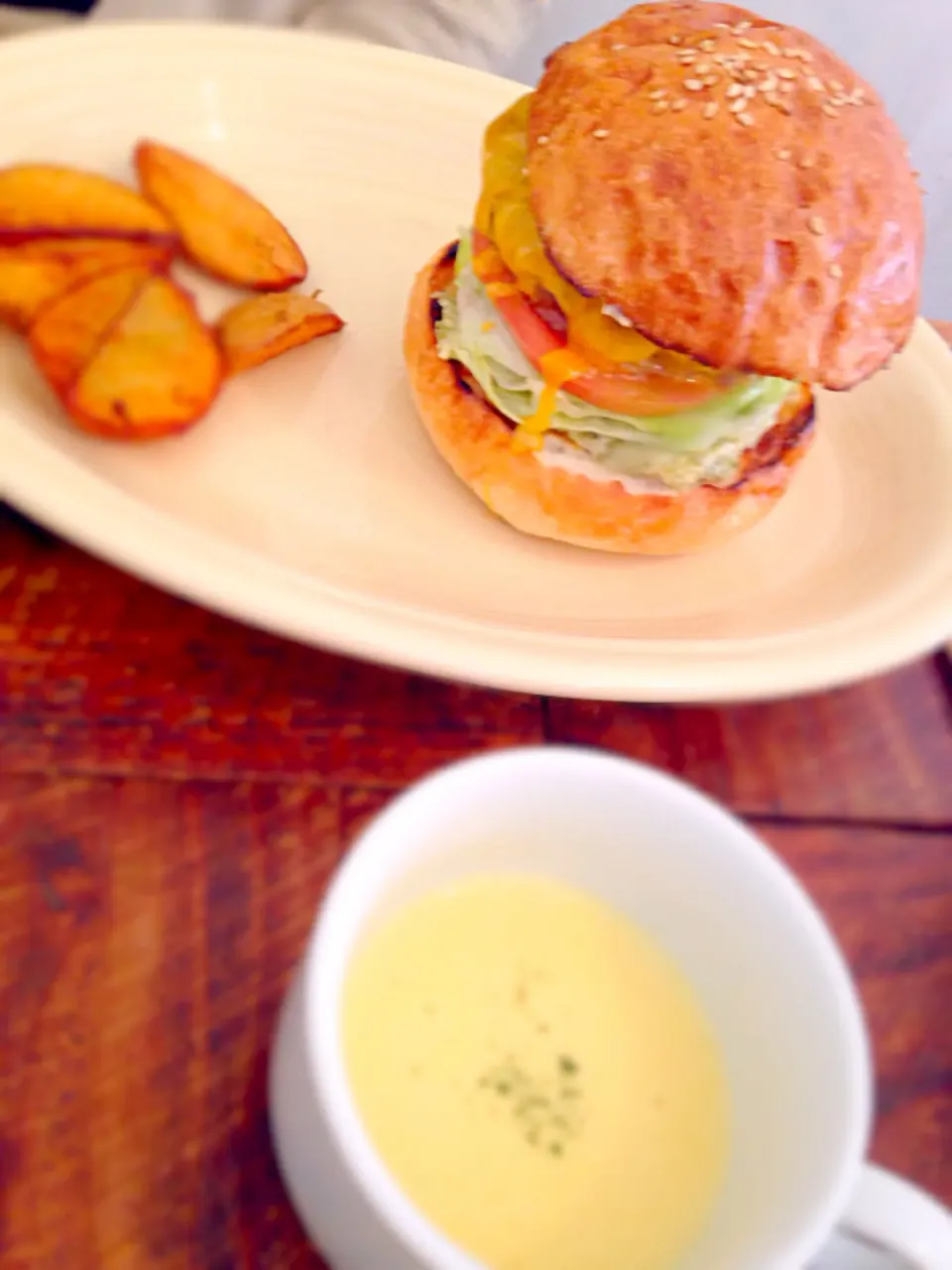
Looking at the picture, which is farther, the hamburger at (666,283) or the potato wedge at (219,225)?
the potato wedge at (219,225)

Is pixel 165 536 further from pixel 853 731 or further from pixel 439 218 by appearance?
pixel 439 218

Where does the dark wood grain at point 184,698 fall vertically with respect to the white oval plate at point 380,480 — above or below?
below

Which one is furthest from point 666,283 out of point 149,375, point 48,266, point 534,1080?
point 534,1080

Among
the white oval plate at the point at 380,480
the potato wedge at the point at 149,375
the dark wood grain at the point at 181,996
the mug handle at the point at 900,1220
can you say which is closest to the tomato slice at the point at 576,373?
the white oval plate at the point at 380,480

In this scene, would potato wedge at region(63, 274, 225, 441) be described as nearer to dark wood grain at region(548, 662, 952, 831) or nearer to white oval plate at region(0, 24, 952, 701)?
white oval plate at region(0, 24, 952, 701)

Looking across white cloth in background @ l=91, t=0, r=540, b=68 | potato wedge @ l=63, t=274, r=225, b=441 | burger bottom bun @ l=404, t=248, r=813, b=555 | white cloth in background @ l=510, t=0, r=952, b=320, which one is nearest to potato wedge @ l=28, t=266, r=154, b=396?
potato wedge @ l=63, t=274, r=225, b=441

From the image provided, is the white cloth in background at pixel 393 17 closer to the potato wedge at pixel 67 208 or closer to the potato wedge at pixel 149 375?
the potato wedge at pixel 67 208

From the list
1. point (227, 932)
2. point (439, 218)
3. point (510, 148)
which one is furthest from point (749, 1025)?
point (439, 218)
